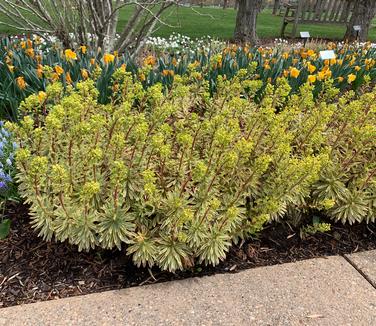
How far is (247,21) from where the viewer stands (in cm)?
920

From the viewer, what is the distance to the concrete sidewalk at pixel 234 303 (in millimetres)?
1918

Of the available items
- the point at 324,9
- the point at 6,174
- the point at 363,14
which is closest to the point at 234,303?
the point at 6,174

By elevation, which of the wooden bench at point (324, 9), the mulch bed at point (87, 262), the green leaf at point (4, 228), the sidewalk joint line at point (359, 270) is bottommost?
the wooden bench at point (324, 9)

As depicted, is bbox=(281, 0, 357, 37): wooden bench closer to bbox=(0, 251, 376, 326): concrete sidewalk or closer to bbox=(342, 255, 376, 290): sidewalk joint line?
bbox=(342, 255, 376, 290): sidewalk joint line

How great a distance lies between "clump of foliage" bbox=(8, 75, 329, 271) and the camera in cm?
208

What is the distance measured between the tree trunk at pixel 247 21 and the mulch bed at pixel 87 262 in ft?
24.4

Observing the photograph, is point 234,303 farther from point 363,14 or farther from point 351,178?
point 363,14

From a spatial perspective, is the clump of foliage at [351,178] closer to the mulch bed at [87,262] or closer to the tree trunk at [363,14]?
the mulch bed at [87,262]

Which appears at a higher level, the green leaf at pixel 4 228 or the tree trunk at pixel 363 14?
the green leaf at pixel 4 228

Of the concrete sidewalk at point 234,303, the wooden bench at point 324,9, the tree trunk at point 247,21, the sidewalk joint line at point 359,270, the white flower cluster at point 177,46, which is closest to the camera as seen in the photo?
the concrete sidewalk at point 234,303

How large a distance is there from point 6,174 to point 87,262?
29.0 inches

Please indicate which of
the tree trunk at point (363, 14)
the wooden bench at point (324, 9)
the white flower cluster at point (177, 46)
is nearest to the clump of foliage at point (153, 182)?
the white flower cluster at point (177, 46)

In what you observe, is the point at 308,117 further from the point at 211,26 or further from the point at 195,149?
the point at 211,26

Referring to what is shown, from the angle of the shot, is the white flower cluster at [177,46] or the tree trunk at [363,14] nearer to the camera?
the white flower cluster at [177,46]
